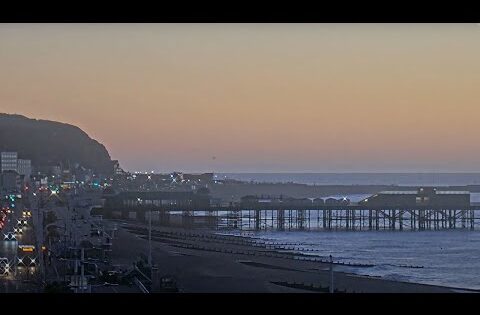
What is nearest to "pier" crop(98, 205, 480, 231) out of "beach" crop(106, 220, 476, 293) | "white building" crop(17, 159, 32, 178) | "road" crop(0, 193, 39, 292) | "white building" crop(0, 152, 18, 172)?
"beach" crop(106, 220, 476, 293)

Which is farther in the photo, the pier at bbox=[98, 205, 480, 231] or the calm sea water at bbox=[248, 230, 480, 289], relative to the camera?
the pier at bbox=[98, 205, 480, 231]

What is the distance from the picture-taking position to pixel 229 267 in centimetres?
785

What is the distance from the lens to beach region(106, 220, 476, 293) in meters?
5.78

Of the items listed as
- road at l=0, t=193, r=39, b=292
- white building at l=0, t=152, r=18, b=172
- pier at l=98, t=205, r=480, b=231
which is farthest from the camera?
pier at l=98, t=205, r=480, b=231

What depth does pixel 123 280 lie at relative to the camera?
4.85 m

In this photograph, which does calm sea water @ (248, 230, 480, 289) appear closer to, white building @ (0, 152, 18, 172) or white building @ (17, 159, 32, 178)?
white building @ (17, 159, 32, 178)

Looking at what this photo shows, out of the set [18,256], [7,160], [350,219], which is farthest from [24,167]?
[350,219]

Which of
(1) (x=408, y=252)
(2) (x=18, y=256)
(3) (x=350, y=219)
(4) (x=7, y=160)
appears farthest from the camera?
(3) (x=350, y=219)

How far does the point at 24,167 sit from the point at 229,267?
3.70 meters

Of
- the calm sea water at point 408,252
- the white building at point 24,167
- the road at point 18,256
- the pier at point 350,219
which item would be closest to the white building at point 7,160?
the white building at point 24,167

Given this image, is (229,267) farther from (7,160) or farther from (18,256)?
(7,160)

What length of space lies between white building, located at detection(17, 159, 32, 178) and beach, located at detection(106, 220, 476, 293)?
1231mm

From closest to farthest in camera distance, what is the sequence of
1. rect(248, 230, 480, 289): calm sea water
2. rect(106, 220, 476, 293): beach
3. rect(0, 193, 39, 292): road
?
rect(0, 193, 39, 292): road
rect(106, 220, 476, 293): beach
rect(248, 230, 480, 289): calm sea water
